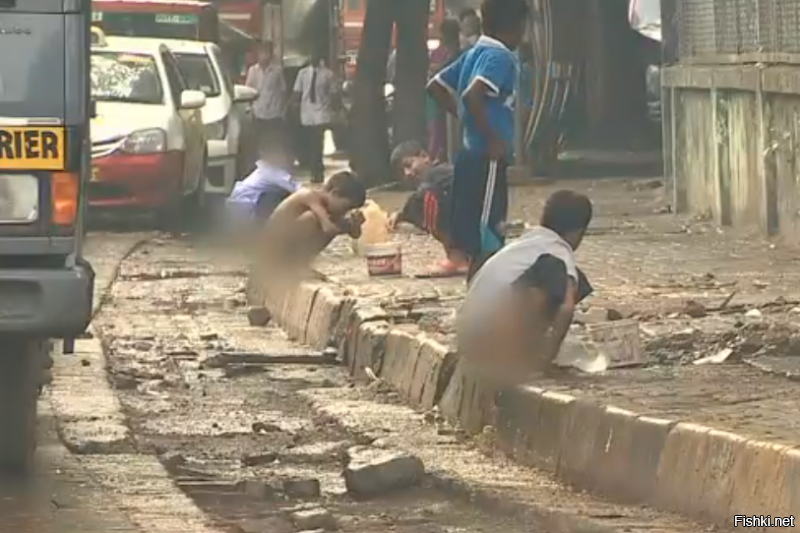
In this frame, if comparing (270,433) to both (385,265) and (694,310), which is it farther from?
(385,265)

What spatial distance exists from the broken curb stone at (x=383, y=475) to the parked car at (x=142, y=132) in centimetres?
1038

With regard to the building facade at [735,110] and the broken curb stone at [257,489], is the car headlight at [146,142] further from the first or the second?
the broken curb stone at [257,489]

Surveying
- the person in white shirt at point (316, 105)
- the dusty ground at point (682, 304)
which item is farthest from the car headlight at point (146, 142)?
the person in white shirt at point (316, 105)

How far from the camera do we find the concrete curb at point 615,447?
675cm

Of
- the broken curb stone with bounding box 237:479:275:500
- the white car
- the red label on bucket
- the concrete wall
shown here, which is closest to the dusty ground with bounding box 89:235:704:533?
the broken curb stone with bounding box 237:479:275:500

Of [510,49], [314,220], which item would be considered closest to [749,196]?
[314,220]

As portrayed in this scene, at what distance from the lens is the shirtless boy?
13.5 m

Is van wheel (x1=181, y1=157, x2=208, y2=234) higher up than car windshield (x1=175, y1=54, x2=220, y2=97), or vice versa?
car windshield (x1=175, y1=54, x2=220, y2=97)

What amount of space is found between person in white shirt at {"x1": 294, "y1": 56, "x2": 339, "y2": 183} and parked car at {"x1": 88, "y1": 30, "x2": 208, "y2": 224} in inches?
284

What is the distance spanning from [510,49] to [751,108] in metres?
5.12

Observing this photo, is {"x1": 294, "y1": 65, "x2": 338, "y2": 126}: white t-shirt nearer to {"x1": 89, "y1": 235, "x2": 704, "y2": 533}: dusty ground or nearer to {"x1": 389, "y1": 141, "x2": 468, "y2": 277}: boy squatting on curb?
{"x1": 389, "y1": 141, "x2": 468, "y2": 277}: boy squatting on curb

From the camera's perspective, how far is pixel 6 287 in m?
6.71

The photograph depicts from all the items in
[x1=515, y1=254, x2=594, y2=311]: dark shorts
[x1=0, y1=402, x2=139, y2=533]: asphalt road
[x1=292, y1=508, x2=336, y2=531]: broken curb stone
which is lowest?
[x1=292, y1=508, x2=336, y2=531]: broken curb stone

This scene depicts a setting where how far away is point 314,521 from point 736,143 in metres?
9.78
